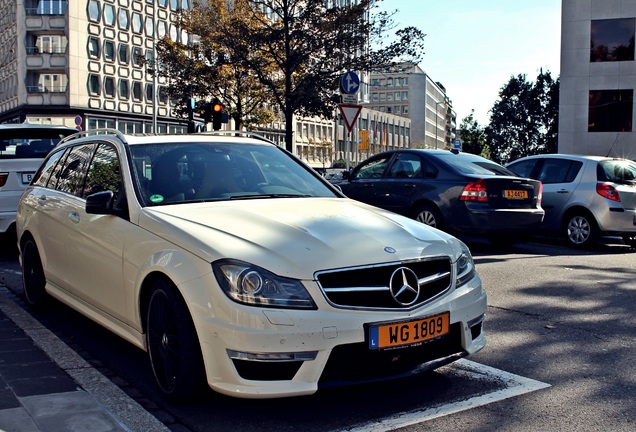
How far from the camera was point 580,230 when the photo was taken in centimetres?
1141

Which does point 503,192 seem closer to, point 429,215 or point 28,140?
point 429,215

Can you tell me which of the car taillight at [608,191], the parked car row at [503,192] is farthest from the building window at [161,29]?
the car taillight at [608,191]

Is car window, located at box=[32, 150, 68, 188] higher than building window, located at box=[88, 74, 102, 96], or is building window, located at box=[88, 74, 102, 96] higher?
building window, located at box=[88, 74, 102, 96]

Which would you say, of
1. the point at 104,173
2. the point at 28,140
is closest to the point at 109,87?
the point at 28,140

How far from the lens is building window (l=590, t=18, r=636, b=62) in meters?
34.5

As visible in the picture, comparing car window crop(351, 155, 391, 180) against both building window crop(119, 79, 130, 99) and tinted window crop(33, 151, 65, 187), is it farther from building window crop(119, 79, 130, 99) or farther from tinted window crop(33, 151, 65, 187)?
building window crop(119, 79, 130, 99)

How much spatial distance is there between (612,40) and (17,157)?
107 ft

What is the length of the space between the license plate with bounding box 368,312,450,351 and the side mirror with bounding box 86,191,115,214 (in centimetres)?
204

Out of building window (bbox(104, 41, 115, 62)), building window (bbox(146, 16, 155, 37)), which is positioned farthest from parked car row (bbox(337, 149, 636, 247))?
building window (bbox(146, 16, 155, 37))

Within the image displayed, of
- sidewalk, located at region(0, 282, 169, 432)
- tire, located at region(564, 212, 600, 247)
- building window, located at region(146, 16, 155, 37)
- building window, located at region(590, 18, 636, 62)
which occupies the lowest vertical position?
sidewalk, located at region(0, 282, 169, 432)

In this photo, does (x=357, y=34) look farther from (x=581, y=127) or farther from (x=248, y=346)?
(x=248, y=346)

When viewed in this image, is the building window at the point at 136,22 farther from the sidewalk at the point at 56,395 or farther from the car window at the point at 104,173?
the sidewalk at the point at 56,395

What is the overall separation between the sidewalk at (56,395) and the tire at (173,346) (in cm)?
20

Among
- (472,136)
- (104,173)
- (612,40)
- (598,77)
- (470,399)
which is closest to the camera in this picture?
(470,399)
